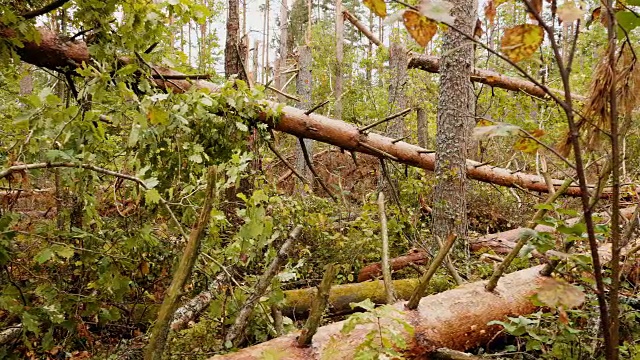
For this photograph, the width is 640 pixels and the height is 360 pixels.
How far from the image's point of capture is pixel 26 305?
2355 mm

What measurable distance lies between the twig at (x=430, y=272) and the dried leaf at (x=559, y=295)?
1.38 metres

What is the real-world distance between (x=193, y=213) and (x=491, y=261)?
12.3 ft

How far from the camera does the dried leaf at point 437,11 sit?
2.88ft

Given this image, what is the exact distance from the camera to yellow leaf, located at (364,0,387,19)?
0.99 m

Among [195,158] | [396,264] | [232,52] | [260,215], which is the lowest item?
[396,264]

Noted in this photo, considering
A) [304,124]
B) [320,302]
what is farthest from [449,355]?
[304,124]

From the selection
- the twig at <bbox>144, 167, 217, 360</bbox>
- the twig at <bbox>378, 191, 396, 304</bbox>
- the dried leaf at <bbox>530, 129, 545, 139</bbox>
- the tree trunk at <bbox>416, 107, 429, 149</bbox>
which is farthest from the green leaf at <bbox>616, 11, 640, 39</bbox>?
A: the tree trunk at <bbox>416, 107, 429, 149</bbox>

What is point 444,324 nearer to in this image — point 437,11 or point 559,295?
point 559,295

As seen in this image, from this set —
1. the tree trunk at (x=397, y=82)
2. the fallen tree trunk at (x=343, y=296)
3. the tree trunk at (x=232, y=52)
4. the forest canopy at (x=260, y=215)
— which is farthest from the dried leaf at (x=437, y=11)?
the tree trunk at (x=397, y=82)

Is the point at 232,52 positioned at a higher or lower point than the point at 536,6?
higher

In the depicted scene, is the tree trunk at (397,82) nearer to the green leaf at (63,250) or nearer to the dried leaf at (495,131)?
the green leaf at (63,250)

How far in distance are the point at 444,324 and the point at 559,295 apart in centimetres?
183

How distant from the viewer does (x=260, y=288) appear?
8.13 feet

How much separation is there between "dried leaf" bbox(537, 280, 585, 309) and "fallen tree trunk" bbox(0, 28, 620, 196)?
2781mm
